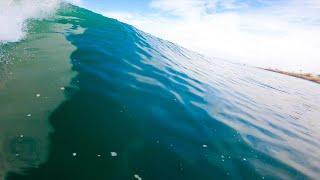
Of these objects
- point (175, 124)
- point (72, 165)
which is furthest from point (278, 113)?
point (72, 165)

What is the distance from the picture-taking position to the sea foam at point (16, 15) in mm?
15969

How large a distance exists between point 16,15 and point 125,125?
16.4 meters

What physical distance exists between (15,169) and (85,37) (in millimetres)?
14649

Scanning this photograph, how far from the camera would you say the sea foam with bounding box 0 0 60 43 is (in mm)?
15969

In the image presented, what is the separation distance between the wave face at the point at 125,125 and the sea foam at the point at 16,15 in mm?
1046

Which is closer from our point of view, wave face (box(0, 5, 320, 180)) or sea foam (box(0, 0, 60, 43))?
wave face (box(0, 5, 320, 180))

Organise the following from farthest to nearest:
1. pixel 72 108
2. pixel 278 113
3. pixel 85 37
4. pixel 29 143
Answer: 1. pixel 85 37
2. pixel 278 113
3. pixel 72 108
4. pixel 29 143

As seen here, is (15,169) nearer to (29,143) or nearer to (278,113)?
(29,143)

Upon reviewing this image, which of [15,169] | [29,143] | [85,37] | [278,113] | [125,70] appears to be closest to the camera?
[15,169]

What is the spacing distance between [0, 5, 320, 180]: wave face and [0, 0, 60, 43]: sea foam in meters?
1.05

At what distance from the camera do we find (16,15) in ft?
68.3

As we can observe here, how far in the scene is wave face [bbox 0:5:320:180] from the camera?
22.3 feet

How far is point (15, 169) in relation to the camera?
5.95 m

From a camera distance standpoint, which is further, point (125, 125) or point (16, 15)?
point (16, 15)
